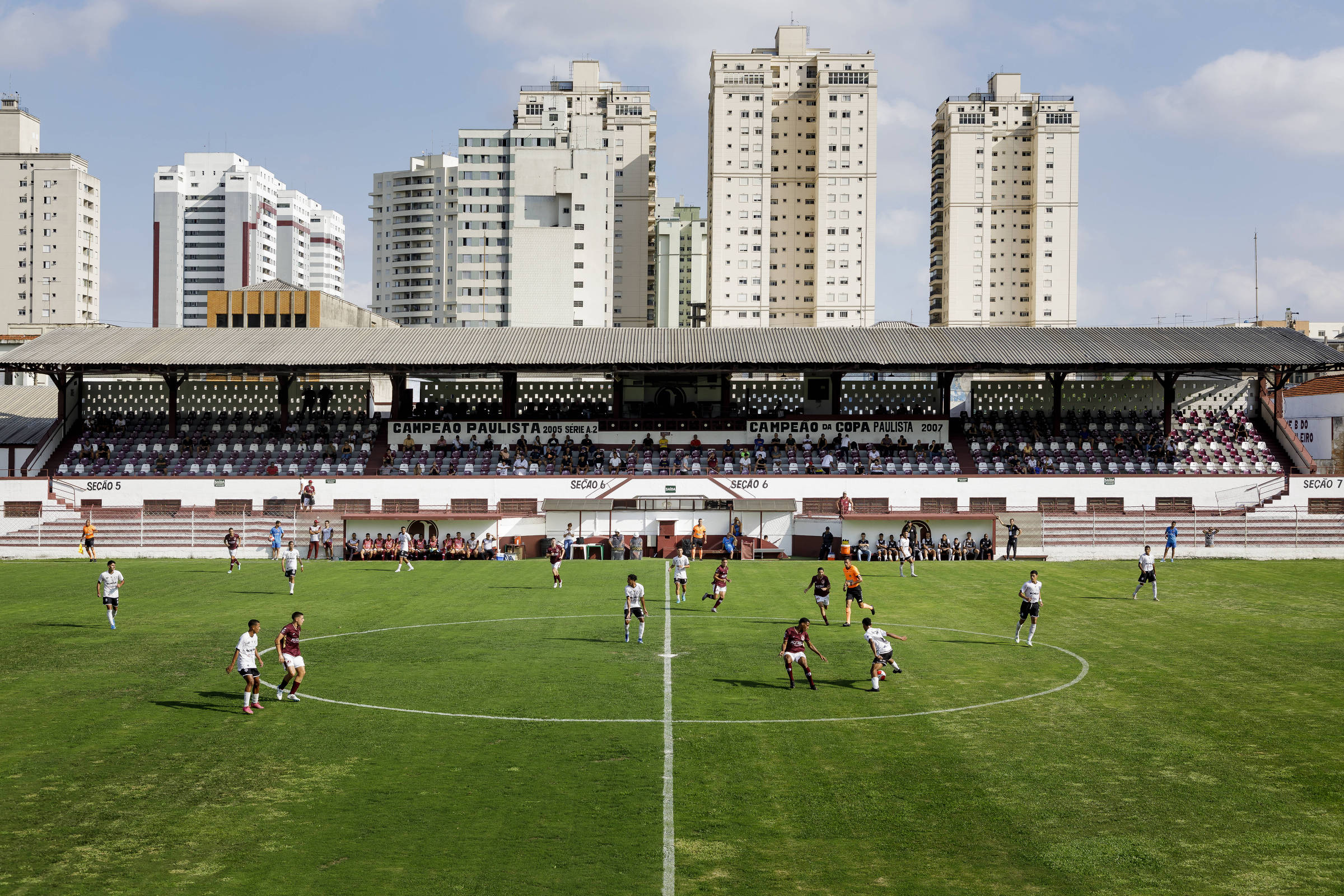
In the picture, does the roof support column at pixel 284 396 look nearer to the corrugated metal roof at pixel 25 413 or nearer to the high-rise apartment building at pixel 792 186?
the corrugated metal roof at pixel 25 413

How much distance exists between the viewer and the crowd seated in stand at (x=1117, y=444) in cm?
5809

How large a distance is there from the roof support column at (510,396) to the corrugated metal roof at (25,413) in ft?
92.8

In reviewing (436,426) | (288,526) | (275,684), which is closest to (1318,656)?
(275,684)

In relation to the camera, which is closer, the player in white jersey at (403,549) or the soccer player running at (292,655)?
the soccer player running at (292,655)

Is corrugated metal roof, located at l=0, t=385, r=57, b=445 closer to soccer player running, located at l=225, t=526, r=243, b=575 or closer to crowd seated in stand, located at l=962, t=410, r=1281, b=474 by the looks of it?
soccer player running, located at l=225, t=526, r=243, b=575

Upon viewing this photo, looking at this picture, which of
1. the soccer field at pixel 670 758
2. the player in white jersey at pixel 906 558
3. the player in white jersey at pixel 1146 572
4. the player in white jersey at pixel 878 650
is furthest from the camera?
the player in white jersey at pixel 906 558

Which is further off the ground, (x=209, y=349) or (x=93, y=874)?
(x=209, y=349)

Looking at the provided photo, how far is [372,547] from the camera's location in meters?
50.8

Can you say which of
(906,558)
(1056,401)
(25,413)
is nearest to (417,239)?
(25,413)

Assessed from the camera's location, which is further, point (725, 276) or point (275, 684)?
point (725, 276)

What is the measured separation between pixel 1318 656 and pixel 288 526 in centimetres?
4349

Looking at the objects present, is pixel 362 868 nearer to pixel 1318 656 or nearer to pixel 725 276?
pixel 1318 656

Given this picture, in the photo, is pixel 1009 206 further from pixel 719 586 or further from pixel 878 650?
pixel 878 650

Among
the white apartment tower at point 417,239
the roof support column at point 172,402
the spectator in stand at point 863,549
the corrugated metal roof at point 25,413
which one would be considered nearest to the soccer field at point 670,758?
the spectator in stand at point 863,549
